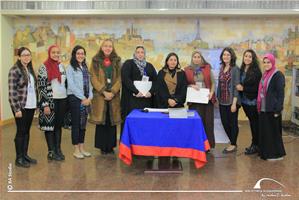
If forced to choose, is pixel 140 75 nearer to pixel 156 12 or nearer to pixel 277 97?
pixel 277 97

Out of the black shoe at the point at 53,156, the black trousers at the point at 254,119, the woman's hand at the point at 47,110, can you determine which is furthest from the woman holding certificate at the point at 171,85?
the black shoe at the point at 53,156

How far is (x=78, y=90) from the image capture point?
14.7ft

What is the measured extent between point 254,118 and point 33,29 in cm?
479

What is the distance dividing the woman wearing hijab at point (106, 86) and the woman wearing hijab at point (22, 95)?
2.58ft

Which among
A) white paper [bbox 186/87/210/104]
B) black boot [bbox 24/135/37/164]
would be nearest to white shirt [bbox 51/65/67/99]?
black boot [bbox 24/135/37/164]

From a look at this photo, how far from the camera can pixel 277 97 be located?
4.49m

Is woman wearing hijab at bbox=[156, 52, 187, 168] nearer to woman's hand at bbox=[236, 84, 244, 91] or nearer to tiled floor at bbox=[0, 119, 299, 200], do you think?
tiled floor at bbox=[0, 119, 299, 200]

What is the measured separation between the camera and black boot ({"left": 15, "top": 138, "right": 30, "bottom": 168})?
14.0 ft

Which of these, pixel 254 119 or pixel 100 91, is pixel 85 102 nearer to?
pixel 100 91

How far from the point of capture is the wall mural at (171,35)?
712cm

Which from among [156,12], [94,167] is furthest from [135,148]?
[156,12]

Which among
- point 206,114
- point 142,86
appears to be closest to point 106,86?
point 142,86

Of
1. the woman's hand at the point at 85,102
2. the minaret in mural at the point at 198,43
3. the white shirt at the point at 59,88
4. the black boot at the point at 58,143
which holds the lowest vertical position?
the black boot at the point at 58,143

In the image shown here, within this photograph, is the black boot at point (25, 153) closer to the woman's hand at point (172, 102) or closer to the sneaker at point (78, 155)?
the sneaker at point (78, 155)
